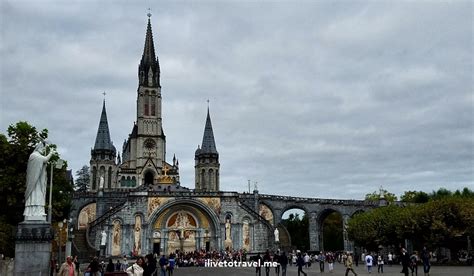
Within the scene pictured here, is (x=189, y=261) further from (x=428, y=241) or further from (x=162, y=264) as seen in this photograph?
(x=162, y=264)

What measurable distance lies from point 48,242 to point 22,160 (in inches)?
634

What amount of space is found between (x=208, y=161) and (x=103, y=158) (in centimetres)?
1629

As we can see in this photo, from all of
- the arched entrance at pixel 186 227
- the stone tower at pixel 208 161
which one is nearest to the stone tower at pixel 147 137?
the stone tower at pixel 208 161

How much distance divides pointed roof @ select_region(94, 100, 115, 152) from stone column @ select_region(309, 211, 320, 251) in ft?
117

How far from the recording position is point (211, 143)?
80.4m

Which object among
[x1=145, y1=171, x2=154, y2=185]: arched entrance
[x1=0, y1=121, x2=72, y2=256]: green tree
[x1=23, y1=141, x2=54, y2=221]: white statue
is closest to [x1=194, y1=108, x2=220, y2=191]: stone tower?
[x1=145, y1=171, x2=154, y2=185]: arched entrance

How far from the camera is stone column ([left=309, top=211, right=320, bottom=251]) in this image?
189ft

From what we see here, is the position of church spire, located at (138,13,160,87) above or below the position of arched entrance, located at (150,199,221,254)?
above

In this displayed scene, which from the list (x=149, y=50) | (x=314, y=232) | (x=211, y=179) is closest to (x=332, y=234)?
(x=211, y=179)

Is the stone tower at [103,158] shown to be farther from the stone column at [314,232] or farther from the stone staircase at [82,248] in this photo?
the stone column at [314,232]

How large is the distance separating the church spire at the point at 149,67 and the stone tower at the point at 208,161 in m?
13.9

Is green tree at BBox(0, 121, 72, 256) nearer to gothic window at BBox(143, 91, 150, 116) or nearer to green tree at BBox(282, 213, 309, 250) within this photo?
green tree at BBox(282, 213, 309, 250)

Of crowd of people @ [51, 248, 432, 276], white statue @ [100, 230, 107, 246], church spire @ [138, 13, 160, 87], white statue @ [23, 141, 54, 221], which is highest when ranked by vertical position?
church spire @ [138, 13, 160, 87]

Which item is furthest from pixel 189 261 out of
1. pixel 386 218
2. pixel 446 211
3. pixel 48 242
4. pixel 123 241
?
pixel 48 242
